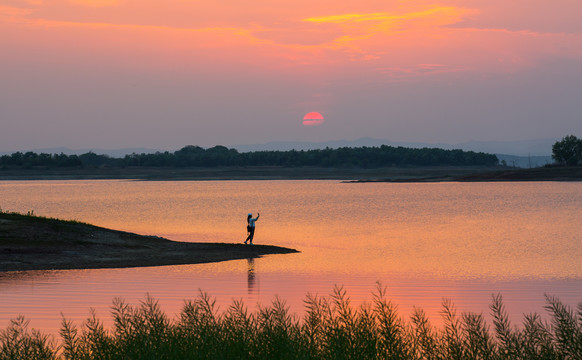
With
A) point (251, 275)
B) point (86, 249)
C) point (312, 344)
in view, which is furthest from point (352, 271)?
point (312, 344)

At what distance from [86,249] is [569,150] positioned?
165m

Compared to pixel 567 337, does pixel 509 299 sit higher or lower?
lower

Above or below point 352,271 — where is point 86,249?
above

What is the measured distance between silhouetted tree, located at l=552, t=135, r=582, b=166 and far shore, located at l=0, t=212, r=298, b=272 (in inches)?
6174

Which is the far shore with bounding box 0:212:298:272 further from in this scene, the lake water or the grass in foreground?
the grass in foreground

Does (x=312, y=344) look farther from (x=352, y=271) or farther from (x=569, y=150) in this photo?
(x=569, y=150)

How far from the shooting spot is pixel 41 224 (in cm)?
4141

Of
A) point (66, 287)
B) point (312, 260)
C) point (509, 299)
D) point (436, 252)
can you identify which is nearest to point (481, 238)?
point (436, 252)

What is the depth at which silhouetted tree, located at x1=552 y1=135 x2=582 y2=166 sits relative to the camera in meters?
183

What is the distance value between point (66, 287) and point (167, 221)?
40.6 metres

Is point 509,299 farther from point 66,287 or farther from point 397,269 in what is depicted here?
point 66,287

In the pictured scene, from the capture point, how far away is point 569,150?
185 metres

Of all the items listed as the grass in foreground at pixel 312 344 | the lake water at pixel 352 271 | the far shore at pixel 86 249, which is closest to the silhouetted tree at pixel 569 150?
the lake water at pixel 352 271

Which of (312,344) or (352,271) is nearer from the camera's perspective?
(312,344)
